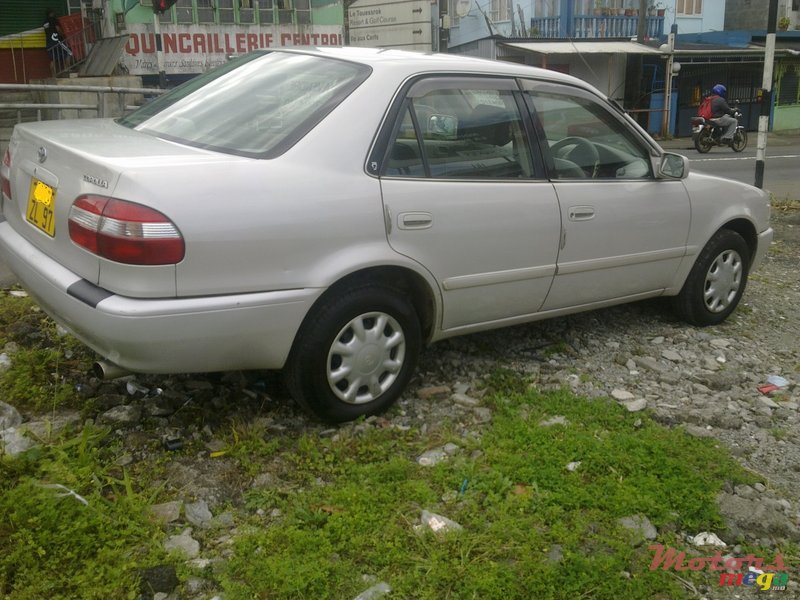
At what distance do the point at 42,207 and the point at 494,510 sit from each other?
86.6 inches

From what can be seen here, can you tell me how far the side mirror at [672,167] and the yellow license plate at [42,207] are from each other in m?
3.21

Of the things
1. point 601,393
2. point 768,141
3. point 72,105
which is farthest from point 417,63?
point 768,141

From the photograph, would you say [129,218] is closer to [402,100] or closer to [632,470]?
[402,100]

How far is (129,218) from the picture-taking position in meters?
2.97

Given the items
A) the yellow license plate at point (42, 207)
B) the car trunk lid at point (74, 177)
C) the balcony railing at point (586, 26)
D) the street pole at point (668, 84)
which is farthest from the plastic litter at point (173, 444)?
the balcony railing at point (586, 26)

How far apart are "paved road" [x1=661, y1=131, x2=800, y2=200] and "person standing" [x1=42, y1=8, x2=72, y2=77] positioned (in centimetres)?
1772

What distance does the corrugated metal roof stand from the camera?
24.2 metres

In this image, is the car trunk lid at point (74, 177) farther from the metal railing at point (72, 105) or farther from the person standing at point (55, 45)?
the person standing at point (55, 45)

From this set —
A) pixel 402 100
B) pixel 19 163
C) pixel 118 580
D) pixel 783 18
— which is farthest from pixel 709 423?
pixel 783 18

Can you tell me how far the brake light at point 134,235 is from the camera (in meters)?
2.97

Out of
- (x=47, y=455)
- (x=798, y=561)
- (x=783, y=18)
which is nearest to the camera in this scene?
(x=798, y=561)

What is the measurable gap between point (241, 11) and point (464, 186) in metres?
24.4

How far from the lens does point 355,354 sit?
3621 millimetres

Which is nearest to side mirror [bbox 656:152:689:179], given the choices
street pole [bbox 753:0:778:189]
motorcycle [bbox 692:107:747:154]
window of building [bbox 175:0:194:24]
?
street pole [bbox 753:0:778:189]
